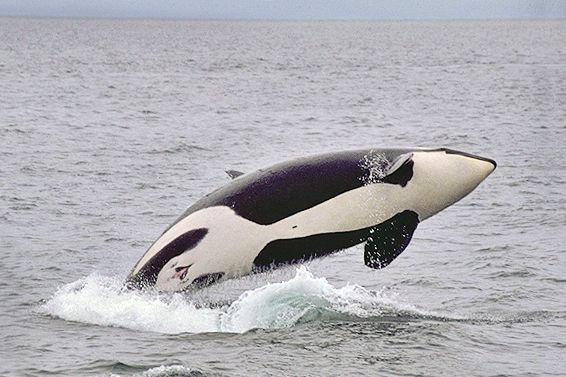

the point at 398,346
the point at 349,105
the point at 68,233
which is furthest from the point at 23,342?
the point at 349,105

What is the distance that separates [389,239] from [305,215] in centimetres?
113

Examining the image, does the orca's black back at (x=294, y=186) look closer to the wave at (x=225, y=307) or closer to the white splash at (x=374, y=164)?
the white splash at (x=374, y=164)

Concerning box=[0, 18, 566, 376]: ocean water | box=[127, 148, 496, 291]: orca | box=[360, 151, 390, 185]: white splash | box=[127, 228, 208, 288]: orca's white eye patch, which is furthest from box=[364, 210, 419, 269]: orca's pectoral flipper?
box=[127, 228, 208, 288]: orca's white eye patch

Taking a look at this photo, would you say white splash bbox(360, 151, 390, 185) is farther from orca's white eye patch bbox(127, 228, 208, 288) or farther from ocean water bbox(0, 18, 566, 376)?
orca's white eye patch bbox(127, 228, 208, 288)

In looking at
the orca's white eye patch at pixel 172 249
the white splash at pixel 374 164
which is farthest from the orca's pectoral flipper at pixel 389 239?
the orca's white eye patch at pixel 172 249

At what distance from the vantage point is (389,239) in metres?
14.6

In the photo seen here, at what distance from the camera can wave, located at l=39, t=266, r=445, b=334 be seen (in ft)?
51.2

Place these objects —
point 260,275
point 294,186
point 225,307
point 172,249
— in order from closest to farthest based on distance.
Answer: point 294,186 < point 172,249 < point 260,275 < point 225,307

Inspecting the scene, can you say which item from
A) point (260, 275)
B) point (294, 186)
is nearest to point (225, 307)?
point (260, 275)

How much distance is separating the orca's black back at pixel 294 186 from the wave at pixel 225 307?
63.8 inches

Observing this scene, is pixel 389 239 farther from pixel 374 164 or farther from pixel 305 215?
pixel 305 215

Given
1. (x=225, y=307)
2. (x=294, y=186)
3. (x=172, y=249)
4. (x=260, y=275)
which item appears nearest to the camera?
(x=294, y=186)

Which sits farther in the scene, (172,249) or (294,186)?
(172,249)

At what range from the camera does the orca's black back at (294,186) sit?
47.2 feet
